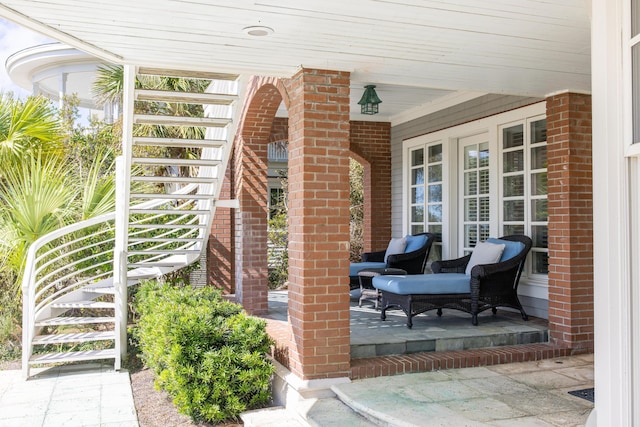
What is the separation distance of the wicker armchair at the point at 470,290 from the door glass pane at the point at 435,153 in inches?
93.1

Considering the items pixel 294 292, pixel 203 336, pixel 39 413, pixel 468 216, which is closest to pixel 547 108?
pixel 468 216

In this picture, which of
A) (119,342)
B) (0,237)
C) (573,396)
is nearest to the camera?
(573,396)

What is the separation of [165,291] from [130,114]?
1.95 meters

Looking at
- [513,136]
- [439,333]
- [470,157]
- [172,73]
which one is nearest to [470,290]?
[439,333]

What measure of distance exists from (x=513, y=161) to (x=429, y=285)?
6.49 feet

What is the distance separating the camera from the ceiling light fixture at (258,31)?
3658mm

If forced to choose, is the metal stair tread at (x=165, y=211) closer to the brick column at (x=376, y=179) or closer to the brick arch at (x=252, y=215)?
the brick arch at (x=252, y=215)

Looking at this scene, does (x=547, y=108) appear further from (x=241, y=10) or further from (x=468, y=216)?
(x=241, y=10)

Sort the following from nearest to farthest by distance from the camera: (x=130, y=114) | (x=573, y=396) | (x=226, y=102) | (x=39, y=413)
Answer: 1. (x=573, y=396)
2. (x=39, y=413)
3. (x=130, y=114)
4. (x=226, y=102)

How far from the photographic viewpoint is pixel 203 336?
453 cm

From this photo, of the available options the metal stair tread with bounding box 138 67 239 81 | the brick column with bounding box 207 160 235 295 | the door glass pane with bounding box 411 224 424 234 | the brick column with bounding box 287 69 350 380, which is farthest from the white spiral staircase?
the door glass pane with bounding box 411 224 424 234

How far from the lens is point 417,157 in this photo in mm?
8672

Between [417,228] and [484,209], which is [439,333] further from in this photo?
[417,228]

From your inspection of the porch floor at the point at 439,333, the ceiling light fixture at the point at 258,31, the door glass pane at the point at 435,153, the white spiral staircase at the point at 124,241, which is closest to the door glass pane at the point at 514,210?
the porch floor at the point at 439,333
